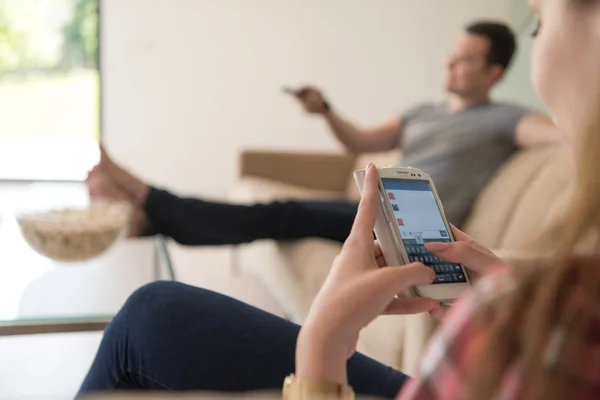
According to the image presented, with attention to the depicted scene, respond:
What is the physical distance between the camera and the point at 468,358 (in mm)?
310

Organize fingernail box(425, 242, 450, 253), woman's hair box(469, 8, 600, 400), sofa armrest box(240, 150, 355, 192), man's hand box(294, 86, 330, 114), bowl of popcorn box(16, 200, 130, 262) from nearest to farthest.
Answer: woman's hair box(469, 8, 600, 400), fingernail box(425, 242, 450, 253), bowl of popcorn box(16, 200, 130, 262), man's hand box(294, 86, 330, 114), sofa armrest box(240, 150, 355, 192)

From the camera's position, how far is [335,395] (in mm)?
482

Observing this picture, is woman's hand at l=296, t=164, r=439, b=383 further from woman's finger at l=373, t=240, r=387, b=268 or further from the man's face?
the man's face

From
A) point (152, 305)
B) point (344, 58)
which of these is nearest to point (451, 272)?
point (152, 305)

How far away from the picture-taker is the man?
4.76 feet

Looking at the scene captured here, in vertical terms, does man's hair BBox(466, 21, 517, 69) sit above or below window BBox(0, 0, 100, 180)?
above

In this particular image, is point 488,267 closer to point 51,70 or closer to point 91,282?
point 91,282

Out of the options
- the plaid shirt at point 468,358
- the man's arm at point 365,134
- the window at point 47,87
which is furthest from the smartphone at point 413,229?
the window at point 47,87

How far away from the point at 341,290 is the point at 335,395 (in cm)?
8

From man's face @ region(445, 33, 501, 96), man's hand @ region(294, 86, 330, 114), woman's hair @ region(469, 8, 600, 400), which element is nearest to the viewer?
woman's hair @ region(469, 8, 600, 400)

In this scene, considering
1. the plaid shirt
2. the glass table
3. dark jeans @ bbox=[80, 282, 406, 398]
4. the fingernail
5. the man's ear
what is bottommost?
the glass table

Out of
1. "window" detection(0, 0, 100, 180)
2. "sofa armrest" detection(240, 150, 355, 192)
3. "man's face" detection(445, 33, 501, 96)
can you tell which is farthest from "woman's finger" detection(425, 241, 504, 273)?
"window" detection(0, 0, 100, 180)

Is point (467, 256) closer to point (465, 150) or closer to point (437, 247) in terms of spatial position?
point (437, 247)

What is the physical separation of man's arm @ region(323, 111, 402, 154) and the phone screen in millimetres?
1269
